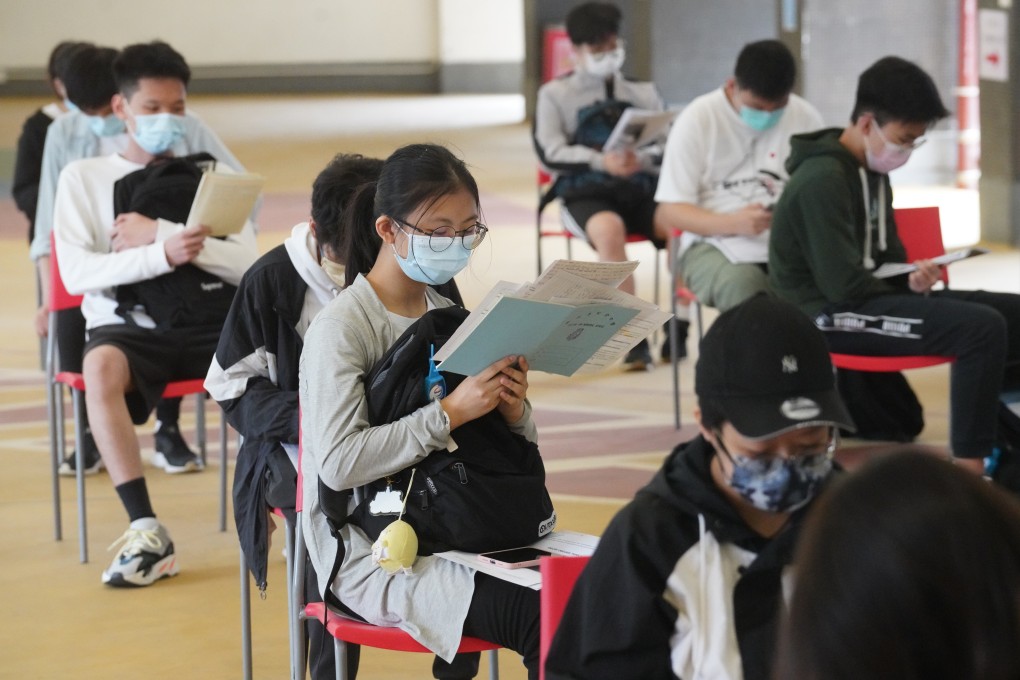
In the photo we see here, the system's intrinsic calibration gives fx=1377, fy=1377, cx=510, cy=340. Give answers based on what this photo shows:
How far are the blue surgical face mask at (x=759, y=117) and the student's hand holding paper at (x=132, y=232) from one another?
213cm

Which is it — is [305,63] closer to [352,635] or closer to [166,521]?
[166,521]

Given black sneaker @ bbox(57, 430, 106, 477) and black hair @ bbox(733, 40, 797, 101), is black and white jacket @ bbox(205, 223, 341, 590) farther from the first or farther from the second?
black hair @ bbox(733, 40, 797, 101)

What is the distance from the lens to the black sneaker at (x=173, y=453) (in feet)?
16.1

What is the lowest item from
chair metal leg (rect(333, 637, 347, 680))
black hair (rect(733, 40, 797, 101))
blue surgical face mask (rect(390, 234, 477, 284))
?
chair metal leg (rect(333, 637, 347, 680))

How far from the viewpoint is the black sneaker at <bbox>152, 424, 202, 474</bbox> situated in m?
4.91

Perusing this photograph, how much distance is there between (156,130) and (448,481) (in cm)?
221

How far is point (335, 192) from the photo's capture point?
2959mm

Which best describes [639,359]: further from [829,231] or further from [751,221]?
Result: [829,231]

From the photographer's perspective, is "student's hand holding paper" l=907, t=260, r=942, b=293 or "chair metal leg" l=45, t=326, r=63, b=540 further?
"chair metal leg" l=45, t=326, r=63, b=540

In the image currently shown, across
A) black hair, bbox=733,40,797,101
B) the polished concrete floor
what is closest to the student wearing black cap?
the polished concrete floor

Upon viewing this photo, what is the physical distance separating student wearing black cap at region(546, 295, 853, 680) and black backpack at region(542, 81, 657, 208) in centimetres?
421

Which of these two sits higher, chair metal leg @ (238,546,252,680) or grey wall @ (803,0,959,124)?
grey wall @ (803,0,959,124)

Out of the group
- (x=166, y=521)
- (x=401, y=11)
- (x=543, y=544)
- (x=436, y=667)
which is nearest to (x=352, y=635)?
(x=436, y=667)

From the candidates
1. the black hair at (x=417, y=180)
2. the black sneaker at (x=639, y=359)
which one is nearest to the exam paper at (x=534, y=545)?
the black hair at (x=417, y=180)
